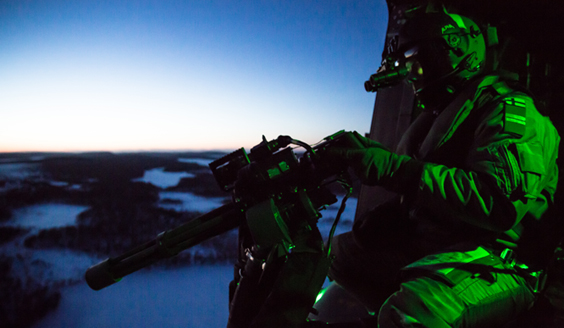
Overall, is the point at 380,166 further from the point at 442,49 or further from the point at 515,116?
the point at 442,49

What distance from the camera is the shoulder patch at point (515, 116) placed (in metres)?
0.84

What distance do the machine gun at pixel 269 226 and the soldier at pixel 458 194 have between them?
13 cm

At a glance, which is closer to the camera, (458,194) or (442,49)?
(458,194)

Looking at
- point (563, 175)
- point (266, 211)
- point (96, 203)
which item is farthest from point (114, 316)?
point (563, 175)

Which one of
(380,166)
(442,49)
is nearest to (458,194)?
(380,166)

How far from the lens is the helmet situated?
115 cm

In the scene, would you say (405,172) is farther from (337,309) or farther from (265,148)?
(337,309)

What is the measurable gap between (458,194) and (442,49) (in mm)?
726

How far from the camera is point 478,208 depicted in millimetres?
795

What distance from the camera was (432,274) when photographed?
837mm

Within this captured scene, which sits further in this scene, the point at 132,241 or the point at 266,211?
the point at 132,241

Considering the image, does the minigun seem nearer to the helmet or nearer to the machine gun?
the machine gun

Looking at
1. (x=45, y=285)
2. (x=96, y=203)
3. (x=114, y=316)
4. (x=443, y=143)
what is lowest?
(x=114, y=316)

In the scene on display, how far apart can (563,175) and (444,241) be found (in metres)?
0.91
